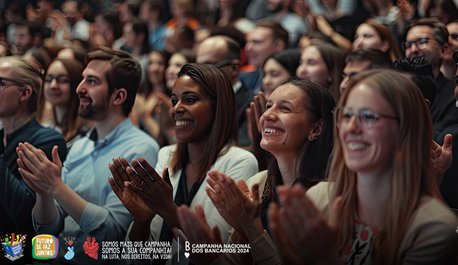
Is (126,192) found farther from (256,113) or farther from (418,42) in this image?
(418,42)

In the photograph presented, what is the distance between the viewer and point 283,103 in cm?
288

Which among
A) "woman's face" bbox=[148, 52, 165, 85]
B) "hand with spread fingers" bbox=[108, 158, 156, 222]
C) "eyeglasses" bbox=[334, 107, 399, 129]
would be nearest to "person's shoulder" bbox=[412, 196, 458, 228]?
"eyeglasses" bbox=[334, 107, 399, 129]

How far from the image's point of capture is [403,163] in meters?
2.26

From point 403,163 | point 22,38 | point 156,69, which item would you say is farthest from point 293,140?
point 22,38

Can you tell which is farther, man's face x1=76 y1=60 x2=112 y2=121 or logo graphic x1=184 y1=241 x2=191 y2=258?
man's face x1=76 y1=60 x2=112 y2=121

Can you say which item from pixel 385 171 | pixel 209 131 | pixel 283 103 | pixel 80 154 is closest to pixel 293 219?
pixel 385 171

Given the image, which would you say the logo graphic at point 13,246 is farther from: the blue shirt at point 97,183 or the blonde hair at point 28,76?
the blonde hair at point 28,76

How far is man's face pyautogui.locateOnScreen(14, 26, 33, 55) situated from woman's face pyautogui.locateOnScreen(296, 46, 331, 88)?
2481 mm

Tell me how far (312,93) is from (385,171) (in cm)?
67

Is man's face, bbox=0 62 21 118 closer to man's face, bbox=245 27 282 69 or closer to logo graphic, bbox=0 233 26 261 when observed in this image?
logo graphic, bbox=0 233 26 261

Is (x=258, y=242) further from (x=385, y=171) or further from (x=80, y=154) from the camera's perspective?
(x=80, y=154)

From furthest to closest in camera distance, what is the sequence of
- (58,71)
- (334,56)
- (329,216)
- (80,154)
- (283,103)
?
(334,56), (58,71), (80,154), (283,103), (329,216)

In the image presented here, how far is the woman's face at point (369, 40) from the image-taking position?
4.30m

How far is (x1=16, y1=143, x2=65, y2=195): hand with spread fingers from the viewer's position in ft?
10.2
